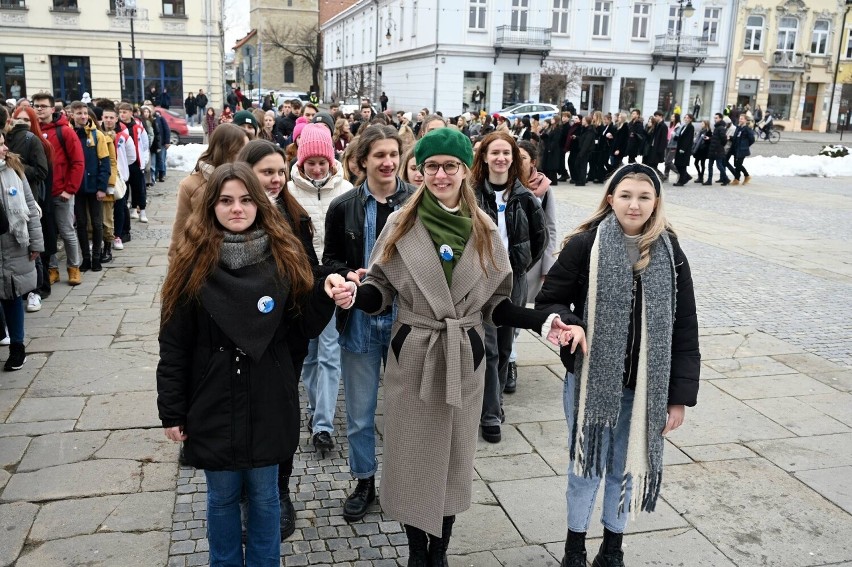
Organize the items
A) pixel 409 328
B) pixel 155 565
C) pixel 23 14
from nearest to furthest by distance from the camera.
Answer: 1. pixel 409 328
2. pixel 155 565
3. pixel 23 14

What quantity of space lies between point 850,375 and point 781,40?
49.1 meters

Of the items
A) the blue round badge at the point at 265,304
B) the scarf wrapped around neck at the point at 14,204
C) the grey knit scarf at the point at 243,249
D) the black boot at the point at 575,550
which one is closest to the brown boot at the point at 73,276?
the scarf wrapped around neck at the point at 14,204

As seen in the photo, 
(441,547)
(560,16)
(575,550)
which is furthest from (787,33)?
(441,547)

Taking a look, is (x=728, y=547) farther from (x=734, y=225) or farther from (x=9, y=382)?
(x=734, y=225)

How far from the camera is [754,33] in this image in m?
46.4

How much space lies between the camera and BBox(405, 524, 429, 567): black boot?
10.2 feet

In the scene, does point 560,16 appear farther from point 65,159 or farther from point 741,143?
point 65,159

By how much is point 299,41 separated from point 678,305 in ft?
280

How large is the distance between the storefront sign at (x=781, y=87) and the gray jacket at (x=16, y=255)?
5127 centimetres

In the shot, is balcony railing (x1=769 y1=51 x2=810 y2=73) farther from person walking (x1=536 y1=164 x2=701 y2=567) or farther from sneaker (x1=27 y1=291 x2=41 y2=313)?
person walking (x1=536 y1=164 x2=701 y2=567)

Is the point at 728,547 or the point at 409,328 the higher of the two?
the point at 409,328

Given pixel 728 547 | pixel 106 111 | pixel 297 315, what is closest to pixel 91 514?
pixel 297 315

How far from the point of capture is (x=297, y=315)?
115 inches

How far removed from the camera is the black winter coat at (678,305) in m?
3.03
